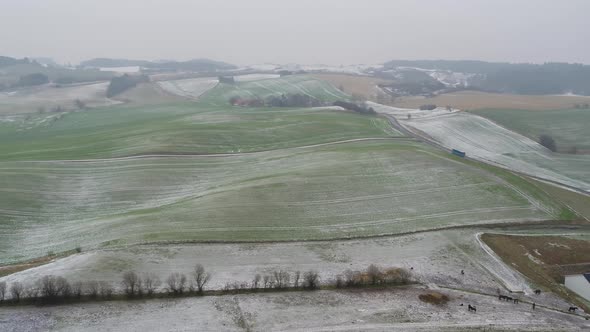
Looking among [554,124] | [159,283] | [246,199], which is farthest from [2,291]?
[554,124]

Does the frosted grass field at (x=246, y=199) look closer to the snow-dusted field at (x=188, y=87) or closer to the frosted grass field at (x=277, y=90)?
the frosted grass field at (x=277, y=90)

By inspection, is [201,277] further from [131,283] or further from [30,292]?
[30,292]

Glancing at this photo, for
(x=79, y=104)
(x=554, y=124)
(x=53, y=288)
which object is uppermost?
(x=79, y=104)

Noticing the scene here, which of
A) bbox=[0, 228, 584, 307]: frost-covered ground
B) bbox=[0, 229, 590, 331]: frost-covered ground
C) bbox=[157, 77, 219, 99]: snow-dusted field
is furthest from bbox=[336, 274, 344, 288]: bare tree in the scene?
bbox=[157, 77, 219, 99]: snow-dusted field

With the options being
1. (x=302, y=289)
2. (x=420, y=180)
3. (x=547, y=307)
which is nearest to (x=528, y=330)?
(x=547, y=307)

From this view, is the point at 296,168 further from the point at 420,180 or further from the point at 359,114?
the point at 359,114

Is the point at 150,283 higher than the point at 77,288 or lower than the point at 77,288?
lower

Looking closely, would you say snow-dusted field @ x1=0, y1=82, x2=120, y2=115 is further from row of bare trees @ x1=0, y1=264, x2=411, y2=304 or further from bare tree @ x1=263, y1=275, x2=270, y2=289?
bare tree @ x1=263, y1=275, x2=270, y2=289
